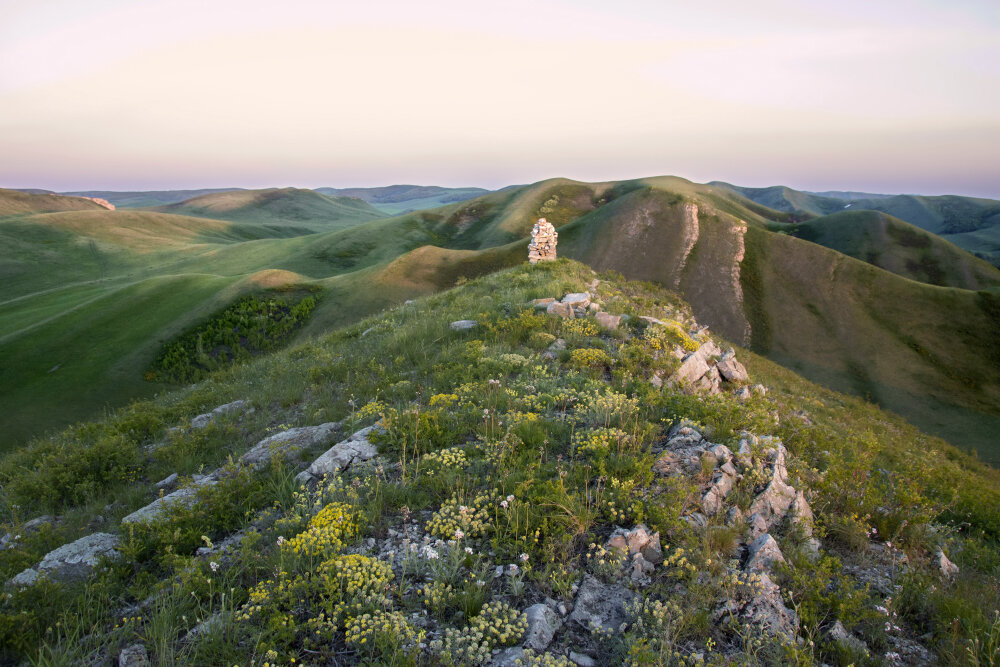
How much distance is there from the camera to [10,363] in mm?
29031

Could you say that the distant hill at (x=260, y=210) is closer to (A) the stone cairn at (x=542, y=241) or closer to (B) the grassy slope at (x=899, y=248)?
(B) the grassy slope at (x=899, y=248)

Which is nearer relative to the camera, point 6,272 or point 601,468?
point 601,468

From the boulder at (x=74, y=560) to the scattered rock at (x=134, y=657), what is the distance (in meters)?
1.57

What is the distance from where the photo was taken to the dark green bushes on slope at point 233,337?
1206 inches

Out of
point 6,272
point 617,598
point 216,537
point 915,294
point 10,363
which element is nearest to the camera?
point 617,598

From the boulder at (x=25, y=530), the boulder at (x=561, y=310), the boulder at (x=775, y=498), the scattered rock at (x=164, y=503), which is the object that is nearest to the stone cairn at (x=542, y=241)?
the boulder at (x=561, y=310)

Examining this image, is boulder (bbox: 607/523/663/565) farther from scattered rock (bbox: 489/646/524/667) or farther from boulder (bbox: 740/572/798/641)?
scattered rock (bbox: 489/646/524/667)

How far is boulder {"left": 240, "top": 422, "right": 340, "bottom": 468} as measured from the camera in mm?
6566

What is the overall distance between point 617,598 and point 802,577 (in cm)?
170

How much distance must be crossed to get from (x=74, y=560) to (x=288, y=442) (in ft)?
8.66

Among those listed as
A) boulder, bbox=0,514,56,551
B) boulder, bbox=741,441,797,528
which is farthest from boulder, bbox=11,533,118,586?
boulder, bbox=741,441,797,528

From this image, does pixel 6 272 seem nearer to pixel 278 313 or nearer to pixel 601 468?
pixel 278 313

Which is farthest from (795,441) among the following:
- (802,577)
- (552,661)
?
(552,661)

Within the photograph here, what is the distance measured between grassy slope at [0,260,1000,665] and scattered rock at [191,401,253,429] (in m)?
0.51
